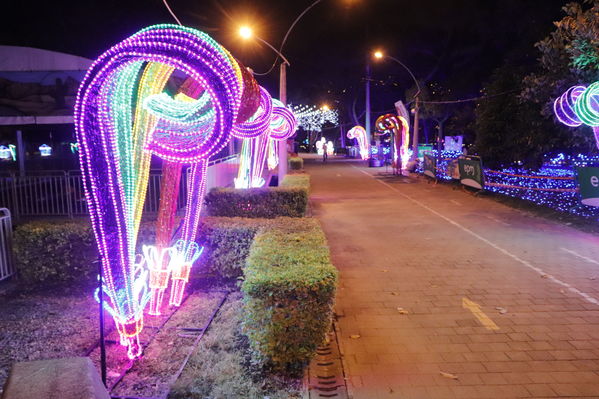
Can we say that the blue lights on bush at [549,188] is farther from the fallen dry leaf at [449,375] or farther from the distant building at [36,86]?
the distant building at [36,86]

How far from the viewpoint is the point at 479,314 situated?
6070 mm

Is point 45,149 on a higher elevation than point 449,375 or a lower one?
higher

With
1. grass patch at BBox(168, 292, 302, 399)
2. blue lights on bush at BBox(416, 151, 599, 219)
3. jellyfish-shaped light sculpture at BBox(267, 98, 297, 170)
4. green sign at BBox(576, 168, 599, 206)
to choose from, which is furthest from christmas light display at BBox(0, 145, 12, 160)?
green sign at BBox(576, 168, 599, 206)

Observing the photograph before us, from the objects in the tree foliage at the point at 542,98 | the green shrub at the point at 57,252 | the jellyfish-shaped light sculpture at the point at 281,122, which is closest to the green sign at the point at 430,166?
the tree foliage at the point at 542,98

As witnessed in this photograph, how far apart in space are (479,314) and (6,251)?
6.89 metres

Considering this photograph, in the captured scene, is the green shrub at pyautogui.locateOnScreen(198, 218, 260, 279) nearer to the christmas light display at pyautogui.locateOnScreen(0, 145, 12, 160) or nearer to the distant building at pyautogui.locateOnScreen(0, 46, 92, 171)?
the distant building at pyautogui.locateOnScreen(0, 46, 92, 171)

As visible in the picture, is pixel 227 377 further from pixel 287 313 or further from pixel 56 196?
pixel 56 196

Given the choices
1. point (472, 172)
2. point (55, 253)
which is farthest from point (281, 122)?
point (55, 253)

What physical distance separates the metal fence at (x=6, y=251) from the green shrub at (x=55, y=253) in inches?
21.5

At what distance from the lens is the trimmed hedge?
36.5 ft

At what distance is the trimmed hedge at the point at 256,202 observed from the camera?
1112 cm

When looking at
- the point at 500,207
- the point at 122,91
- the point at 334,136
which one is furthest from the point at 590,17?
the point at 334,136

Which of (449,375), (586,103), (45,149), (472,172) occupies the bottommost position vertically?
(449,375)

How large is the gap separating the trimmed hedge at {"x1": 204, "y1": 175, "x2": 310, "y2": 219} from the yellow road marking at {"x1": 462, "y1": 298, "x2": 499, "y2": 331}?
17.4 feet
